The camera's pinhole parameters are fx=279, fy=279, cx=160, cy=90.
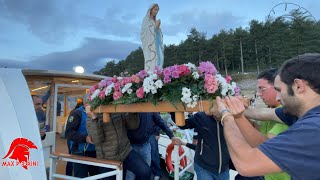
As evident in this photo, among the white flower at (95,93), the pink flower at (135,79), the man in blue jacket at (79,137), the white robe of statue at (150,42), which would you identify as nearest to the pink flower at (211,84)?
the pink flower at (135,79)

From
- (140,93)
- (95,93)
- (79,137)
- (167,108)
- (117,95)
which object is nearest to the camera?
(167,108)

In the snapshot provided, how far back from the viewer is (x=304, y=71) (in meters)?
1.51

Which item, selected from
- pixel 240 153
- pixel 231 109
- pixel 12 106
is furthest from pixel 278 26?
pixel 12 106

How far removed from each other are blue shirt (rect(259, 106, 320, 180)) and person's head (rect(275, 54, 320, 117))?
0.57 ft

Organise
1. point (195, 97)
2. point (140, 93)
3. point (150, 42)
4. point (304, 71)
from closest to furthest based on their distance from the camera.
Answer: point (304, 71)
point (195, 97)
point (140, 93)
point (150, 42)

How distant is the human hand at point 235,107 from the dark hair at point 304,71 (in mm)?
352

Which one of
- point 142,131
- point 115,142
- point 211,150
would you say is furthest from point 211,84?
point 142,131

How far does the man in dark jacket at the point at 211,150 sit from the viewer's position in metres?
3.43

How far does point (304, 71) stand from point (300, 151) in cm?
45

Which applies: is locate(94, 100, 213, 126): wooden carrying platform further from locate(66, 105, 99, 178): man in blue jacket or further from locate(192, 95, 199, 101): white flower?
locate(66, 105, 99, 178): man in blue jacket

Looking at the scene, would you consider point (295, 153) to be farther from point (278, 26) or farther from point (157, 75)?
point (157, 75)

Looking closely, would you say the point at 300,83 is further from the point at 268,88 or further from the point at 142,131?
the point at 142,131

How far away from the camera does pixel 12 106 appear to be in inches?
112

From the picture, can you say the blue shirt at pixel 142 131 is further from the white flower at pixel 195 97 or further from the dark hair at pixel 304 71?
the dark hair at pixel 304 71
